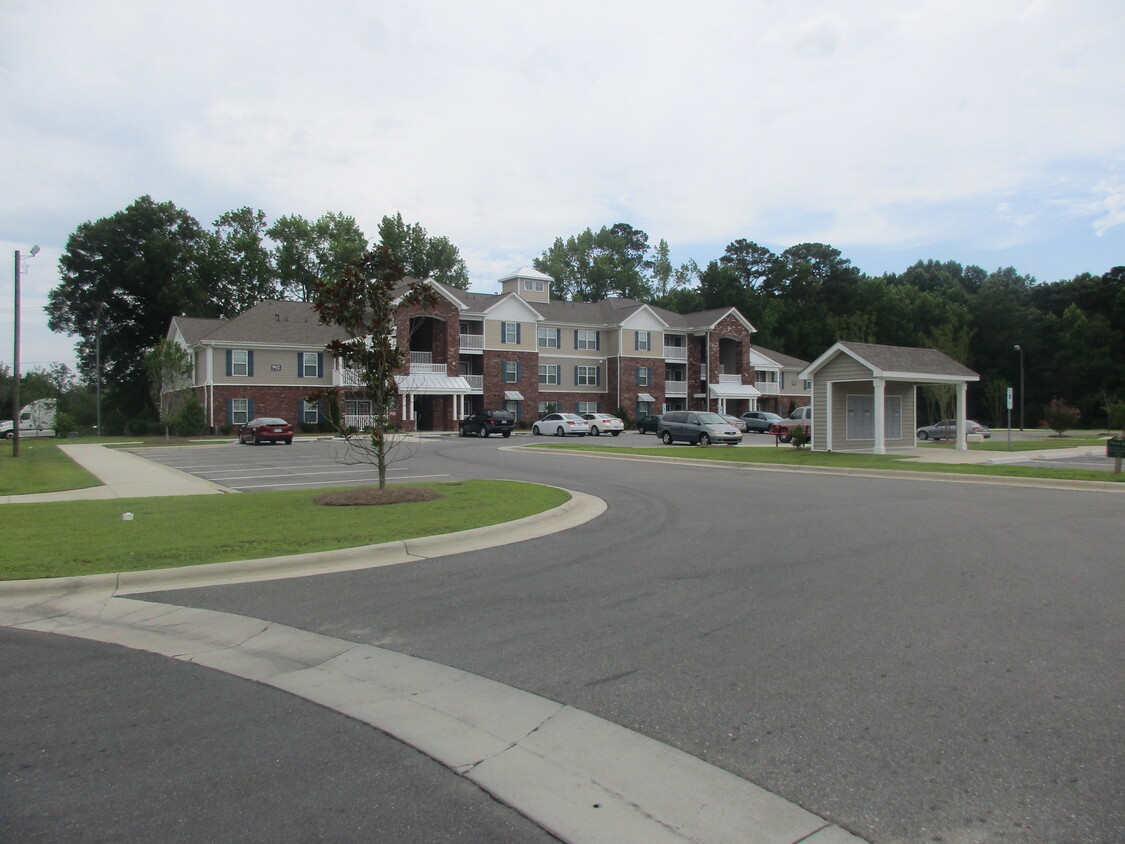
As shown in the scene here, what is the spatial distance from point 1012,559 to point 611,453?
19.7 meters

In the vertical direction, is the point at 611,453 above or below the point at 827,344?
below

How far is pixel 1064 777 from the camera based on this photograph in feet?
12.4

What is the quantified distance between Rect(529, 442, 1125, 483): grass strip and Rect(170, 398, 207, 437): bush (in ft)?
71.6

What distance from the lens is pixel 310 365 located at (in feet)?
162

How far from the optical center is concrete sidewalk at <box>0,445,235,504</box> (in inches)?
611

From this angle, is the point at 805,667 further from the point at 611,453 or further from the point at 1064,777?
the point at 611,453

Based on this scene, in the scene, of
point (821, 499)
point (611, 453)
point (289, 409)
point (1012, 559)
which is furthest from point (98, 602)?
point (289, 409)

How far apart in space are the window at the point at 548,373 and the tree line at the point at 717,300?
34.9 ft

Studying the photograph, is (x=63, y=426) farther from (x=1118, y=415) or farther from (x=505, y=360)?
(x=1118, y=415)

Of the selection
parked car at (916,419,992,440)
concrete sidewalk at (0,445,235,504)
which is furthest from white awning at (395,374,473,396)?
parked car at (916,419,992,440)

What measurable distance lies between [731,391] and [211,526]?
54.6 m

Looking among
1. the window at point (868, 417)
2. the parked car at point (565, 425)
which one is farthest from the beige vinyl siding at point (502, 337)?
the window at point (868, 417)

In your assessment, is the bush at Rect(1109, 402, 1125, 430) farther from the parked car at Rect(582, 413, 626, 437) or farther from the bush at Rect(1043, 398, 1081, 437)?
the parked car at Rect(582, 413, 626, 437)

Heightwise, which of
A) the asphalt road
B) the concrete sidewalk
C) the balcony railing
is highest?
the balcony railing
